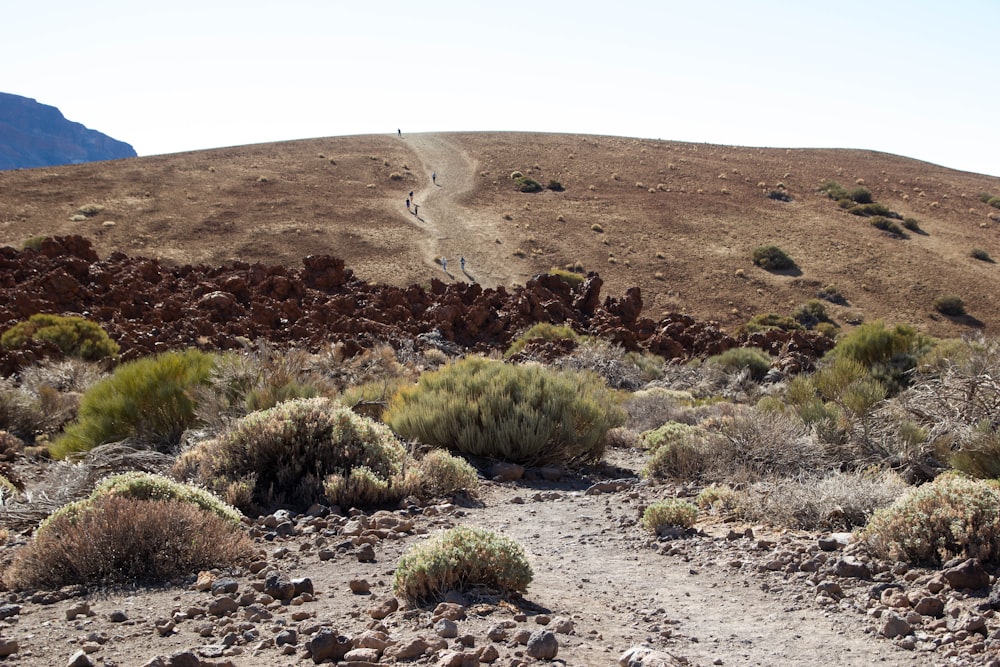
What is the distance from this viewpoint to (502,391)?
361 inches

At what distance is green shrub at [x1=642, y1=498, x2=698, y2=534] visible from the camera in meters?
6.22

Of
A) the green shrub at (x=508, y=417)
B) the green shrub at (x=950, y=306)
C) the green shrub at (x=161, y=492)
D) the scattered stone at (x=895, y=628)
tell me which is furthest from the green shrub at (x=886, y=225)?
the green shrub at (x=161, y=492)

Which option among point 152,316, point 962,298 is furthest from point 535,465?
point 962,298

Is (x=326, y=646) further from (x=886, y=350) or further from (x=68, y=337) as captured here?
(x=68, y=337)

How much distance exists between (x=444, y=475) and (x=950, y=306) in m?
34.9

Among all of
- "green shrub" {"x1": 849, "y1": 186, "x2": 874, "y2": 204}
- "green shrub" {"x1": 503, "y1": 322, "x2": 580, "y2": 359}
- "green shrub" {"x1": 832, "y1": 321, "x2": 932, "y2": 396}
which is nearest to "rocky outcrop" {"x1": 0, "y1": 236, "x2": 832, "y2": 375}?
"green shrub" {"x1": 503, "y1": 322, "x2": 580, "y2": 359}

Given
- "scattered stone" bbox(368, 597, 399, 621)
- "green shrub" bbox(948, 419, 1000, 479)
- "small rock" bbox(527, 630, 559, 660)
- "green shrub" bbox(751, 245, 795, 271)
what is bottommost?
"scattered stone" bbox(368, 597, 399, 621)

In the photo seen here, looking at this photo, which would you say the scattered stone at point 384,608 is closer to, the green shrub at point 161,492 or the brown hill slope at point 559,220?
the green shrub at point 161,492

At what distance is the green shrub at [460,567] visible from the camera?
14.1 feet

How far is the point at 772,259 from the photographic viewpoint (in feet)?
133

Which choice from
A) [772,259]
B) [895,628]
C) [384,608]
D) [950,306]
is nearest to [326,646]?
[384,608]

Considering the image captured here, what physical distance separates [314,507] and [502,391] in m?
3.14

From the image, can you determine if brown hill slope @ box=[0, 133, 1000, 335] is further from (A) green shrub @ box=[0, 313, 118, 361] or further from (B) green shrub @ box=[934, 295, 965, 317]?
(A) green shrub @ box=[0, 313, 118, 361]

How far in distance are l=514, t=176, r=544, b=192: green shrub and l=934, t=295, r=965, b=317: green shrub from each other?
82.4 ft
